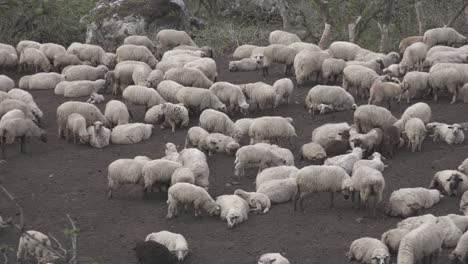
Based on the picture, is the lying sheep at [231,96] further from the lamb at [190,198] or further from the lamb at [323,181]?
the lamb at [190,198]

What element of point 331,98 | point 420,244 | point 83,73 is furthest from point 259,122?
point 83,73

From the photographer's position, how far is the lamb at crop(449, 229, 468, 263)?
32.1 ft

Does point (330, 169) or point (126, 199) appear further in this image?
point (126, 199)

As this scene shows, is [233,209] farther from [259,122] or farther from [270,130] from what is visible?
[259,122]

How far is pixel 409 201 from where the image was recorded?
1148 centimetres

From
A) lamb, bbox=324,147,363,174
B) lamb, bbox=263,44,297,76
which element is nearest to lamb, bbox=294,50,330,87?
lamb, bbox=263,44,297,76

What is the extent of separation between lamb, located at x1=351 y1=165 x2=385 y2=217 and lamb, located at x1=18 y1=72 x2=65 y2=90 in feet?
32.2

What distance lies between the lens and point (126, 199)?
1253 cm

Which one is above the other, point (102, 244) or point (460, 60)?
point (460, 60)

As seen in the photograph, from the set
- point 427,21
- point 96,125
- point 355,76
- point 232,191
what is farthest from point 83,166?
point 427,21

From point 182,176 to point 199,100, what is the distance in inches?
172

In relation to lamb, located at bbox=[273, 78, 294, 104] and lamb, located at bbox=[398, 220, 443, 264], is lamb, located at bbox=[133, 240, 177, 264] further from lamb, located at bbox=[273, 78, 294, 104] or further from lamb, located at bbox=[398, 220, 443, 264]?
lamb, located at bbox=[273, 78, 294, 104]

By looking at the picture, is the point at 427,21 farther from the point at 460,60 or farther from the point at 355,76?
the point at 355,76

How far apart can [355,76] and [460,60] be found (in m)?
2.85
